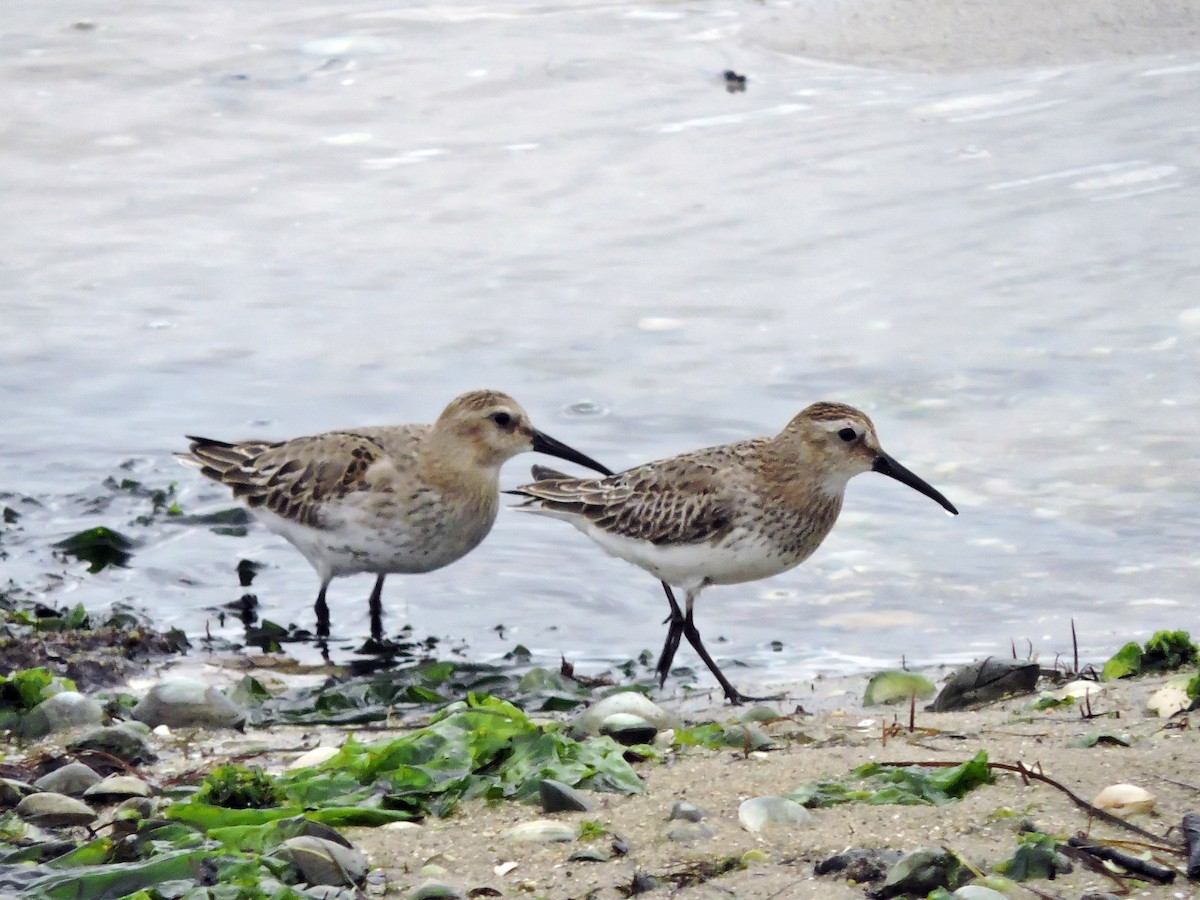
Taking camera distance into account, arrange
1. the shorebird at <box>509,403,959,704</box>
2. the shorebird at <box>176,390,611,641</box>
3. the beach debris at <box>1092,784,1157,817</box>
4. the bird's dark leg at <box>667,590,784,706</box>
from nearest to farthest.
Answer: the beach debris at <box>1092,784,1157,817</box> → the bird's dark leg at <box>667,590,784,706</box> → the shorebird at <box>509,403,959,704</box> → the shorebird at <box>176,390,611,641</box>

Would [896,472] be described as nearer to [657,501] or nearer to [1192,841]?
[657,501]

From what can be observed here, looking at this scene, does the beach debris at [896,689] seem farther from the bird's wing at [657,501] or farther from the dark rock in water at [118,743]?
the dark rock in water at [118,743]

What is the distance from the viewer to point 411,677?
742 centimetres

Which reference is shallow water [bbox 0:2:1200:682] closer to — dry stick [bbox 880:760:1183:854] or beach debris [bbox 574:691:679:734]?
beach debris [bbox 574:691:679:734]

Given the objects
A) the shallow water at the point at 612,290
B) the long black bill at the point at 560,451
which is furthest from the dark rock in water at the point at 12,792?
the long black bill at the point at 560,451

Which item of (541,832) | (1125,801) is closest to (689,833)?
(541,832)

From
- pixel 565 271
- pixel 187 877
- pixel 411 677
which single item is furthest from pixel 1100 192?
pixel 187 877

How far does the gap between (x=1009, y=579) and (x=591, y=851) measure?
470cm

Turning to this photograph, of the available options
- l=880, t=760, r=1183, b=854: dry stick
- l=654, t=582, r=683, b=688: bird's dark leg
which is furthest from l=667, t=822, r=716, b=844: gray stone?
l=654, t=582, r=683, b=688: bird's dark leg

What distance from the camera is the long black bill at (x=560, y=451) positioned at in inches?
343

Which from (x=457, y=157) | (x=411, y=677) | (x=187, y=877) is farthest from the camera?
(x=457, y=157)

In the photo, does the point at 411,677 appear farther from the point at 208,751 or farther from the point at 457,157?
the point at 457,157

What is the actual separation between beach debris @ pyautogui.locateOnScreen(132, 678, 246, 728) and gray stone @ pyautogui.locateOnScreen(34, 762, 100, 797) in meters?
1.03

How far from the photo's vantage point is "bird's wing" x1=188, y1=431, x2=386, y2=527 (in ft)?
28.2
